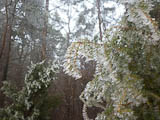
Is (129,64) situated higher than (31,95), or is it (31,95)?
(129,64)

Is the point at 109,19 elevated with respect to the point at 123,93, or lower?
elevated

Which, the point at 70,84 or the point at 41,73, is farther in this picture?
the point at 70,84

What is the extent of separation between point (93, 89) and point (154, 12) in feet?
2.06

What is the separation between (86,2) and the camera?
392 inches

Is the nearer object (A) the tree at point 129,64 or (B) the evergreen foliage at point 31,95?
→ (A) the tree at point 129,64

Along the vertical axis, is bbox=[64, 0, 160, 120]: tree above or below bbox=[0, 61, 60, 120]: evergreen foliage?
above

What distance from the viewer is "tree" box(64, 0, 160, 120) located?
635 millimetres

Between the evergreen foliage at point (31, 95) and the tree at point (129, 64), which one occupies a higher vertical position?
the tree at point (129, 64)

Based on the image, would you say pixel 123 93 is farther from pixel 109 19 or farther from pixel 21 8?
pixel 109 19

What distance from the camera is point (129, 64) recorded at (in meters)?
0.71

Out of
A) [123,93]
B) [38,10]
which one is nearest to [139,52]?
[123,93]

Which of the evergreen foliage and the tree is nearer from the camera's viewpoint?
the tree

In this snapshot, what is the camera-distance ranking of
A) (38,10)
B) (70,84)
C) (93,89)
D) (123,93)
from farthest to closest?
1. (70,84)
2. (38,10)
3. (93,89)
4. (123,93)

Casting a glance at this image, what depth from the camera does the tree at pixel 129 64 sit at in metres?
0.64
